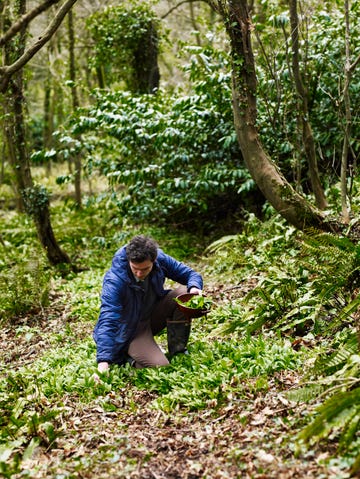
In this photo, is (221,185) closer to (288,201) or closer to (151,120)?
(151,120)

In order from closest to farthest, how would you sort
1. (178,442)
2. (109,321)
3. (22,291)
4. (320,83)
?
1. (178,442)
2. (109,321)
3. (22,291)
4. (320,83)

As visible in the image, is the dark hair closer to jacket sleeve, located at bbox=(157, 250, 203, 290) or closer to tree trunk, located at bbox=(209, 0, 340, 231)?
jacket sleeve, located at bbox=(157, 250, 203, 290)

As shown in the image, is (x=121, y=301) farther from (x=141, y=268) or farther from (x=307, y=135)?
(x=307, y=135)

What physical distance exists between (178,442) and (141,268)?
5.19 ft

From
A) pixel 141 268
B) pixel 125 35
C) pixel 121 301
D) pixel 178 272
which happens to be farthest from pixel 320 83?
pixel 121 301

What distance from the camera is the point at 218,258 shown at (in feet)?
26.7

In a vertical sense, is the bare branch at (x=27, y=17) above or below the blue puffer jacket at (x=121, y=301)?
above

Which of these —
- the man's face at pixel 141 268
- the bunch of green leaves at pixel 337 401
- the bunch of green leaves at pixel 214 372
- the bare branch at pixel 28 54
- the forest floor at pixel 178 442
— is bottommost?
the forest floor at pixel 178 442

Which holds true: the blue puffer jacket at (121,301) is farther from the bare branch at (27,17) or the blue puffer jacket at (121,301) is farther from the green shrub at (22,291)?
the green shrub at (22,291)

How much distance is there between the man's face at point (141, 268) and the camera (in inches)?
181

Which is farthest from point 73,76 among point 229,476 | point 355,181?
point 229,476

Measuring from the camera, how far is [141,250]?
4.57 metres

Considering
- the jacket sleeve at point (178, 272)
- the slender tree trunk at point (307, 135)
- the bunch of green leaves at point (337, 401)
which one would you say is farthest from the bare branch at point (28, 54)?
the bunch of green leaves at point (337, 401)

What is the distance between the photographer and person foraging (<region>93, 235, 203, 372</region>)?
15.4 feet
